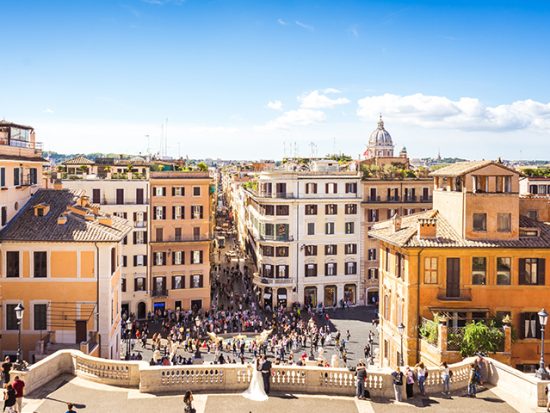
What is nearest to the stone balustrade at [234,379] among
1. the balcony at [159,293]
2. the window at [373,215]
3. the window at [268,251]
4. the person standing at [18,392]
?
the person standing at [18,392]

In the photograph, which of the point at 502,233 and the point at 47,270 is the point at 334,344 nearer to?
the point at 502,233

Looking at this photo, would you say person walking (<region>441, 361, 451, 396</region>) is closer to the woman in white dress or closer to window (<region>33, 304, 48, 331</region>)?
the woman in white dress

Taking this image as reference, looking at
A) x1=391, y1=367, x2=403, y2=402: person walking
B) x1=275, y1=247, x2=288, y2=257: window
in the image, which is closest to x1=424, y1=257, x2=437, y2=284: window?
x1=391, y1=367, x2=403, y2=402: person walking

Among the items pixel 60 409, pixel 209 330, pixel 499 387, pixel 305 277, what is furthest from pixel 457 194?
pixel 305 277

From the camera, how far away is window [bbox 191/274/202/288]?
6800 centimetres

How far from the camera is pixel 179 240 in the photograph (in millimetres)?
67125

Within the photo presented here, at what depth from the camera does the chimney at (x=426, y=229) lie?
3672 centimetres

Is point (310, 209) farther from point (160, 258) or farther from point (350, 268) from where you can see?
point (160, 258)

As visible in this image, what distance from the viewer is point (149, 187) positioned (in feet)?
217

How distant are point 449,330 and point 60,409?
20259mm

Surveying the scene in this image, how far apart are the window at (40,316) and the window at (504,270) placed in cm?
2608

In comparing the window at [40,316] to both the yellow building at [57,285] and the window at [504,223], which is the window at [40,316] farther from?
the window at [504,223]

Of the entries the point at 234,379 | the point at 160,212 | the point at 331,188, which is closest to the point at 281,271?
the point at 331,188

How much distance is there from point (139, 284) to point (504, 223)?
132 feet
